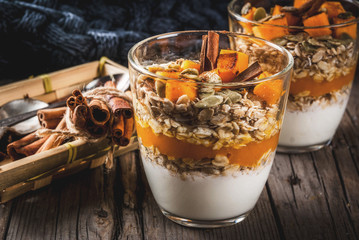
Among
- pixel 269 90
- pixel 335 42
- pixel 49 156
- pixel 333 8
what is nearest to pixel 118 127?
pixel 49 156

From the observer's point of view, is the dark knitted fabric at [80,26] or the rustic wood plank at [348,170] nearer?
the rustic wood plank at [348,170]

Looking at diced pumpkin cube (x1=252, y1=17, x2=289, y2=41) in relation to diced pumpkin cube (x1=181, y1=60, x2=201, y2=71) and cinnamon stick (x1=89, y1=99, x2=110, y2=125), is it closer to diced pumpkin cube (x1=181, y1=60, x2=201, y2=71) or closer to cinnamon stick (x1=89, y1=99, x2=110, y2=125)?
diced pumpkin cube (x1=181, y1=60, x2=201, y2=71)

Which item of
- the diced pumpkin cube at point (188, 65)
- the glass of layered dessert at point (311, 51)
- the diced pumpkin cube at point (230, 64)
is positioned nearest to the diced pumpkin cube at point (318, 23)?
the glass of layered dessert at point (311, 51)

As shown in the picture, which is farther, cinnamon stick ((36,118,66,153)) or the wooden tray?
cinnamon stick ((36,118,66,153))

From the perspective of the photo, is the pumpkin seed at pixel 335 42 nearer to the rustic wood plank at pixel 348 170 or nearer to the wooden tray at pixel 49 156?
the rustic wood plank at pixel 348 170

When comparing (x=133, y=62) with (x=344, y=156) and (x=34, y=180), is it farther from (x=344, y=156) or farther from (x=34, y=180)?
(x=344, y=156)

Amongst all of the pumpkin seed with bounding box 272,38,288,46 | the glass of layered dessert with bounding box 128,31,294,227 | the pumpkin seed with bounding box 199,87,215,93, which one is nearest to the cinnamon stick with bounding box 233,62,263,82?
the glass of layered dessert with bounding box 128,31,294,227

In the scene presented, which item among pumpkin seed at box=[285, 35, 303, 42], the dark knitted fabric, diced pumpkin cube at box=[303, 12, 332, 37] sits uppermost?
diced pumpkin cube at box=[303, 12, 332, 37]

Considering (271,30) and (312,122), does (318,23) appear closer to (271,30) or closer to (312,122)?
(271,30)
